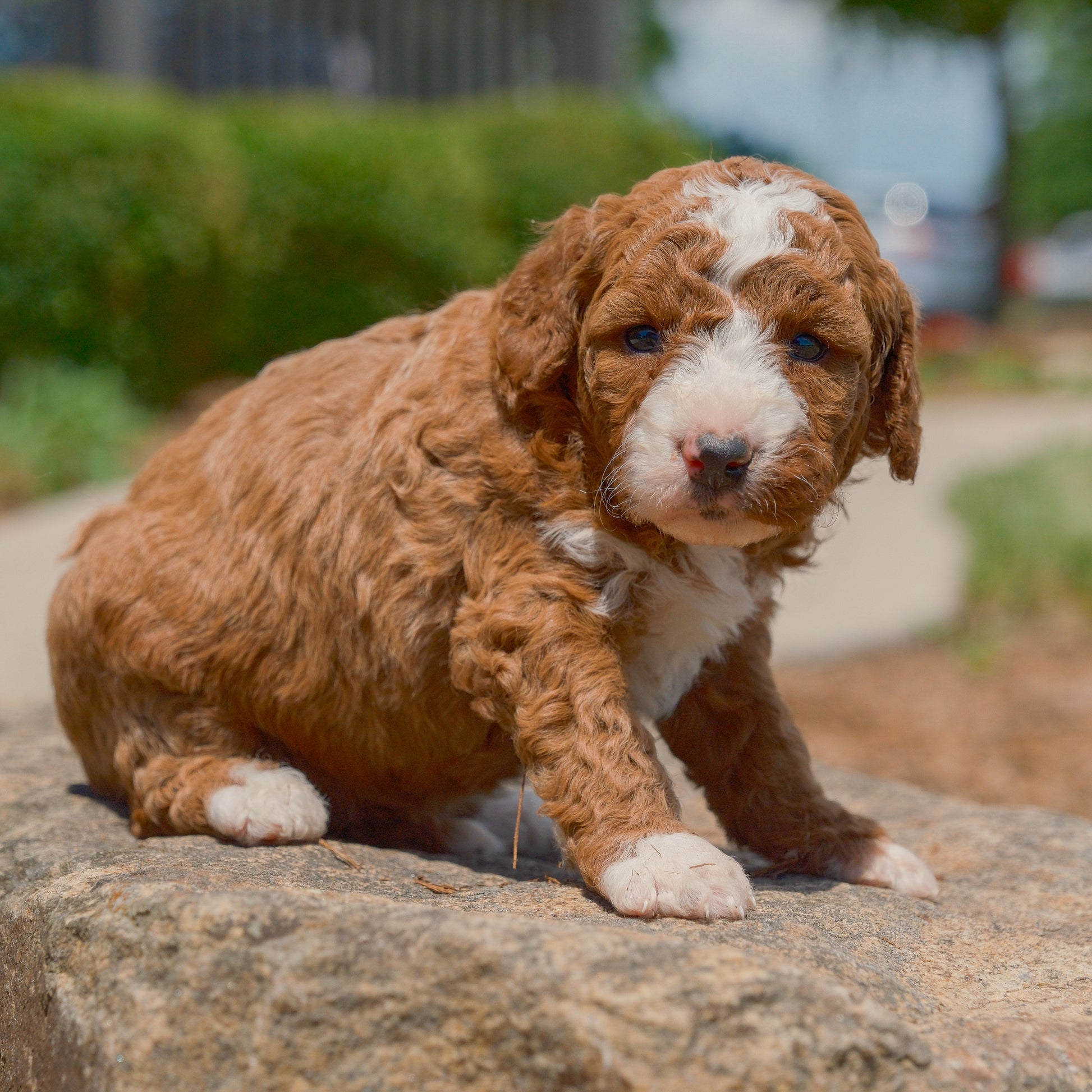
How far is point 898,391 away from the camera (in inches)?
133

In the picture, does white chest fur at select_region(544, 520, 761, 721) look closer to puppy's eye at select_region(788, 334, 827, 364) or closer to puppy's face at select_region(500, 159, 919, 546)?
puppy's face at select_region(500, 159, 919, 546)

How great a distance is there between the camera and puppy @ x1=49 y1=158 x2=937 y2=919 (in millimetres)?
2980

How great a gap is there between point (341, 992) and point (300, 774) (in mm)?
1320

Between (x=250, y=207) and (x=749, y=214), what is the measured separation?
12.0 meters

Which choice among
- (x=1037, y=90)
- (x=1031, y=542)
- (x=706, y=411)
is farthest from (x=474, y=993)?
(x=1037, y=90)

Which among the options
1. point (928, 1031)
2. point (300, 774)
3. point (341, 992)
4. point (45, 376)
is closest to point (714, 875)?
point (928, 1031)

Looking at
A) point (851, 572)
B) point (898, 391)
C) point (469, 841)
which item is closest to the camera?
point (898, 391)

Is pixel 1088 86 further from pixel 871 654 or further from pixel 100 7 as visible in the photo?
pixel 871 654

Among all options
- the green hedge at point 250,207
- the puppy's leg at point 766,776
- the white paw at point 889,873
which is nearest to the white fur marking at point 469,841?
the puppy's leg at point 766,776

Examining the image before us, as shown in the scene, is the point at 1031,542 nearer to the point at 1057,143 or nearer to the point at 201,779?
the point at 201,779

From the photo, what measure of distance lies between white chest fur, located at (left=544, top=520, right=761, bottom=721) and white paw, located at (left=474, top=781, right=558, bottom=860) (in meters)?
0.88

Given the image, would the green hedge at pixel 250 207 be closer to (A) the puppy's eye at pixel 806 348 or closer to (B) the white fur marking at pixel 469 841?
(B) the white fur marking at pixel 469 841

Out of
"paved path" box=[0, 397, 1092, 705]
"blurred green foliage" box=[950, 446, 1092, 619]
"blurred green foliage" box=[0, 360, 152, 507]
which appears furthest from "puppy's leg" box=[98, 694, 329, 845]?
"blurred green foliage" box=[0, 360, 152, 507]

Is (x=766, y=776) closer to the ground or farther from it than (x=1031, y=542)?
farther from it
